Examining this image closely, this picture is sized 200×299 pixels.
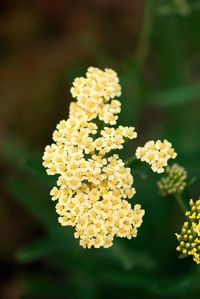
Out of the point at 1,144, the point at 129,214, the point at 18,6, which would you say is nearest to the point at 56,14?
the point at 18,6

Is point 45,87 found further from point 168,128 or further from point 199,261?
point 199,261

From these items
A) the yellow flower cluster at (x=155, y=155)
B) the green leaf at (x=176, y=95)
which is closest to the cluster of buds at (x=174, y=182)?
the yellow flower cluster at (x=155, y=155)

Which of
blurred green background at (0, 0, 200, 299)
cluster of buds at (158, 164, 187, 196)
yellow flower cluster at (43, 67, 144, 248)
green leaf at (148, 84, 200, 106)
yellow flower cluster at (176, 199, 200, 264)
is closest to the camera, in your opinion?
yellow flower cluster at (176, 199, 200, 264)

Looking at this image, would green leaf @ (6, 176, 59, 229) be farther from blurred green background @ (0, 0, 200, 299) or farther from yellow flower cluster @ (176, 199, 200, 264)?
yellow flower cluster @ (176, 199, 200, 264)

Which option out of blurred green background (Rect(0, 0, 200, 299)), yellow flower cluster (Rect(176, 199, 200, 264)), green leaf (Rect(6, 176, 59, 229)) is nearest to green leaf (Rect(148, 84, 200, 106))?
blurred green background (Rect(0, 0, 200, 299))

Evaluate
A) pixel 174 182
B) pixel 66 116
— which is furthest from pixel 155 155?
pixel 66 116

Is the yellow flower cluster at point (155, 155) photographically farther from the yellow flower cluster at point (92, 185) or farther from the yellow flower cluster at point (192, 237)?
the yellow flower cluster at point (192, 237)

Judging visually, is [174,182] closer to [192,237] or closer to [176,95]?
[192,237]
